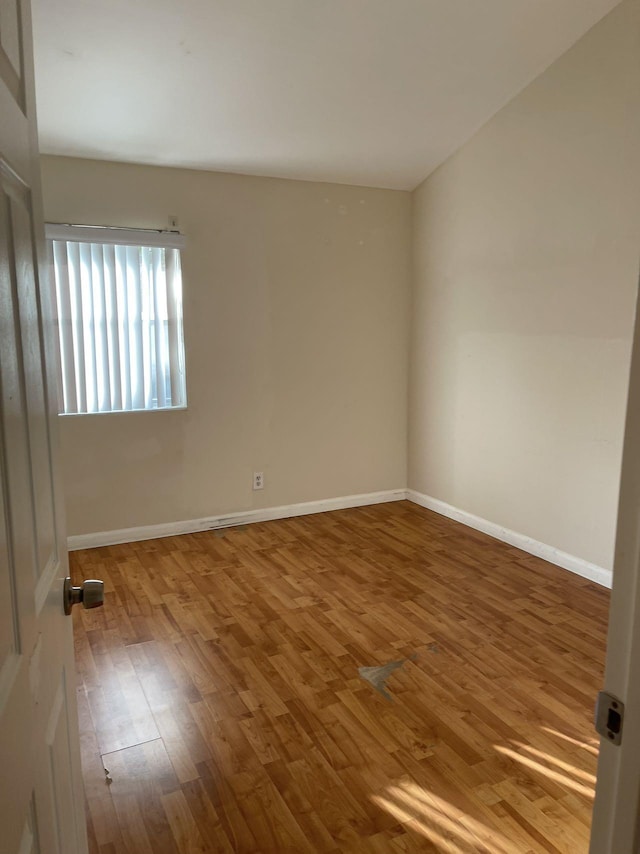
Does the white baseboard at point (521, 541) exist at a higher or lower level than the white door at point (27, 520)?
lower

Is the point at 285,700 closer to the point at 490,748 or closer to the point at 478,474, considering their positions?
the point at 490,748

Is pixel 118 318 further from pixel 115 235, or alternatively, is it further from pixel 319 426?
pixel 319 426

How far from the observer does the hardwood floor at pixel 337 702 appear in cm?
176

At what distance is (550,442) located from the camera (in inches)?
143

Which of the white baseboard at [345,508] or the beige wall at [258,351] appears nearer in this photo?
the white baseboard at [345,508]

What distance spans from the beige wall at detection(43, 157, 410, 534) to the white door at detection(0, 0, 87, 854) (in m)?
3.00

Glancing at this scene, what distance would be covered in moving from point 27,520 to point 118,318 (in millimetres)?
3231

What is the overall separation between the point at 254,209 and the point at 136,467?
74.9 inches

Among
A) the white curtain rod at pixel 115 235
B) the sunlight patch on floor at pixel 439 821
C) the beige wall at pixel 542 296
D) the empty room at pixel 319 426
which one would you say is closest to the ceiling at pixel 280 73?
the empty room at pixel 319 426

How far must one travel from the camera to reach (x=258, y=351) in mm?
4305

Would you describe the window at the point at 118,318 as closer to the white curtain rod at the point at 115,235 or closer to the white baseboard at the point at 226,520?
the white curtain rod at the point at 115,235

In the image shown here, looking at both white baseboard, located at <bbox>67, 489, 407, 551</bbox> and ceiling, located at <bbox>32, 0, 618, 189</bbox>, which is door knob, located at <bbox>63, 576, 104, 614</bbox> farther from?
white baseboard, located at <bbox>67, 489, 407, 551</bbox>

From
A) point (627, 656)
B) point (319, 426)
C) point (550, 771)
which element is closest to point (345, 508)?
point (319, 426)

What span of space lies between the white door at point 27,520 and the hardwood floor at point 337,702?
2.81ft
